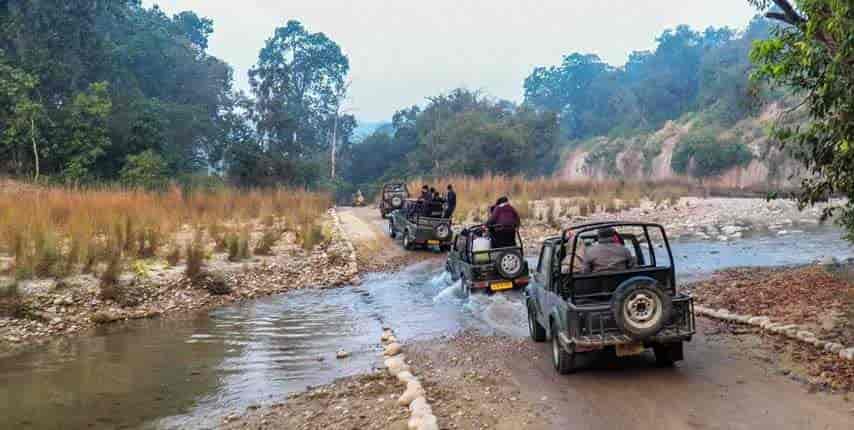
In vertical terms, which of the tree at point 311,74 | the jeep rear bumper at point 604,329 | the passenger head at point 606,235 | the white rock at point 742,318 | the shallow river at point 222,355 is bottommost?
the shallow river at point 222,355

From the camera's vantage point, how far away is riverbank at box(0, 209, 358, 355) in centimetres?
1029

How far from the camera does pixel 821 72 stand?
22.8ft

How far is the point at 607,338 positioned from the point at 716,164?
48.3 metres

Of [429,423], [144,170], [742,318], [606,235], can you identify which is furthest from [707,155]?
[429,423]

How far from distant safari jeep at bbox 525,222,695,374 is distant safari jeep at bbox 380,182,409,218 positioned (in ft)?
68.3

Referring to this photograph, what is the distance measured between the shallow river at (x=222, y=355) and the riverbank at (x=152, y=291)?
0.51 meters

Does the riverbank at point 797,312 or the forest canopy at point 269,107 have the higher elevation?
the forest canopy at point 269,107

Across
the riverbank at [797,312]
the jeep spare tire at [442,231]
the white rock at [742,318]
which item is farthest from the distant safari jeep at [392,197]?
the white rock at [742,318]

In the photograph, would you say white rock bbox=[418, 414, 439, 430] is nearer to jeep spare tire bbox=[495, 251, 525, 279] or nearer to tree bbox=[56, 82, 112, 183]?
jeep spare tire bbox=[495, 251, 525, 279]

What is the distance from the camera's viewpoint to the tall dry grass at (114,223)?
1250 cm

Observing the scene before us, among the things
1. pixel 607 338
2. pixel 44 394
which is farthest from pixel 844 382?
pixel 44 394

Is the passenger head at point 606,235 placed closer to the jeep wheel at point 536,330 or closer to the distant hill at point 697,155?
the jeep wheel at point 536,330

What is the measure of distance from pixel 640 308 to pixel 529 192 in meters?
26.6

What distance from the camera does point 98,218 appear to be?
50.5 feet
